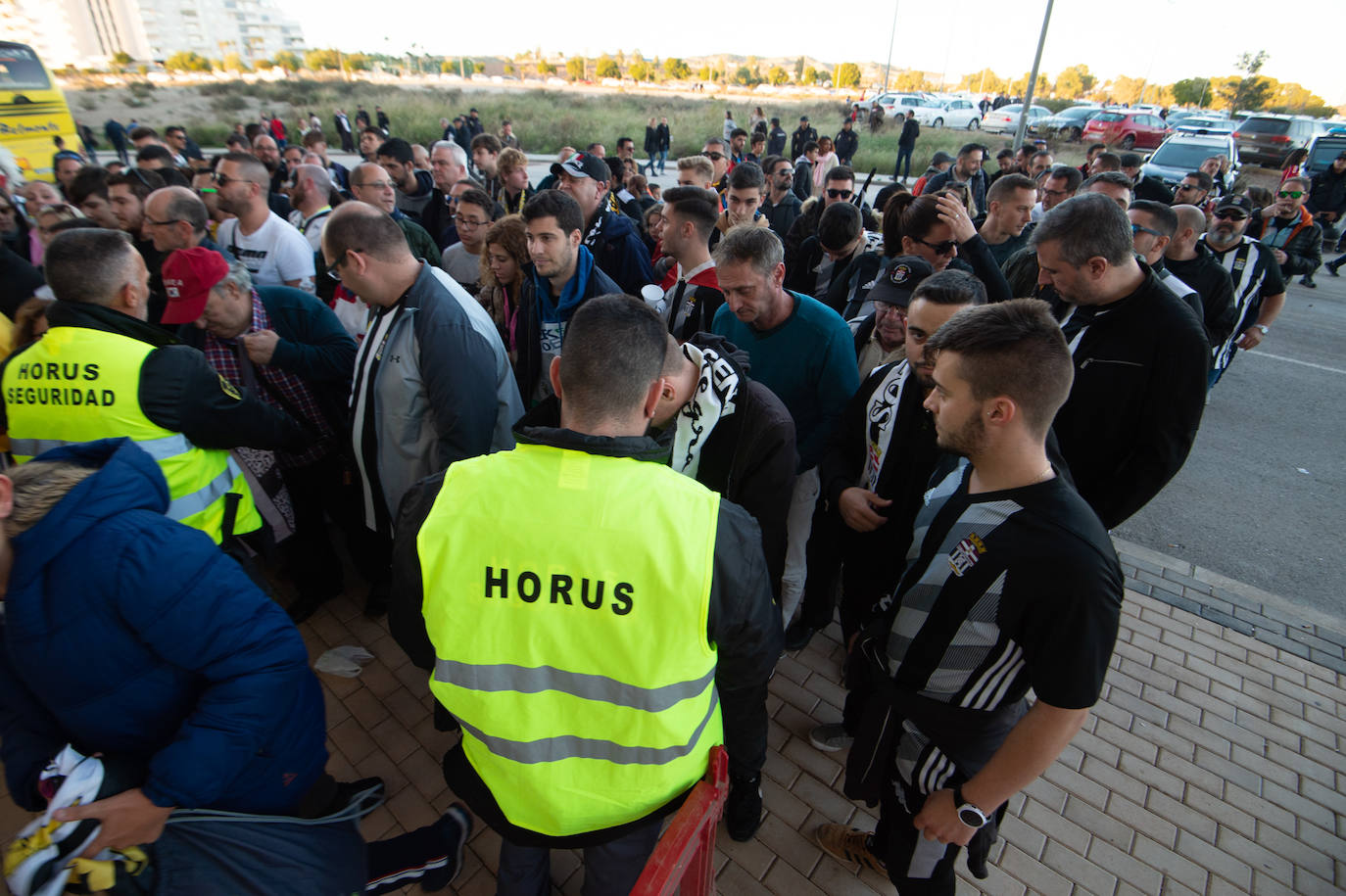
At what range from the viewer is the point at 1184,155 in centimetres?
1327

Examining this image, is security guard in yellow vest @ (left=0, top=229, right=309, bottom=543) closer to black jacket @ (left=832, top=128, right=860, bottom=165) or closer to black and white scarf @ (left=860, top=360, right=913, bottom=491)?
black and white scarf @ (left=860, top=360, right=913, bottom=491)

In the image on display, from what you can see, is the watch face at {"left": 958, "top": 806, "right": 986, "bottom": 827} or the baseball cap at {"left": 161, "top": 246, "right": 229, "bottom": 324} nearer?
the watch face at {"left": 958, "top": 806, "right": 986, "bottom": 827}

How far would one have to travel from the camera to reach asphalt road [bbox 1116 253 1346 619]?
14.2ft

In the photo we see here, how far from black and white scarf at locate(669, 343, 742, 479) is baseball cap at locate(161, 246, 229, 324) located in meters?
2.18

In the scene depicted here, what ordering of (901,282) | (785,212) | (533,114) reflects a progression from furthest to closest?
(533,114), (785,212), (901,282)

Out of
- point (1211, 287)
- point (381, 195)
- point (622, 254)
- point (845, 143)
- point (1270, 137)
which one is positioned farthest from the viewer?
point (1270, 137)

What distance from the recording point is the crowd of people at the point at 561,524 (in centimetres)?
140

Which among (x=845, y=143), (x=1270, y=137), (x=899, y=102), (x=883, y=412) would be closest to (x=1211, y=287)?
(x=883, y=412)

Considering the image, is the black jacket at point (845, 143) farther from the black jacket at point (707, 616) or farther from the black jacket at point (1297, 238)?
the black jacket at point (707, 616)

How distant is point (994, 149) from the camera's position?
1032 inches

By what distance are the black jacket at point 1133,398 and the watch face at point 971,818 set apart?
181cm

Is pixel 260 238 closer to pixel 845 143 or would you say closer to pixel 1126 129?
pixel 845 143

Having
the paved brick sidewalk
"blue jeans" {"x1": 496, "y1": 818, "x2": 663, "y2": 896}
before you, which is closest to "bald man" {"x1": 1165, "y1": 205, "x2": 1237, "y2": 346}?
the paved brick sidewalk

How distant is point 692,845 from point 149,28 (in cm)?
14463
